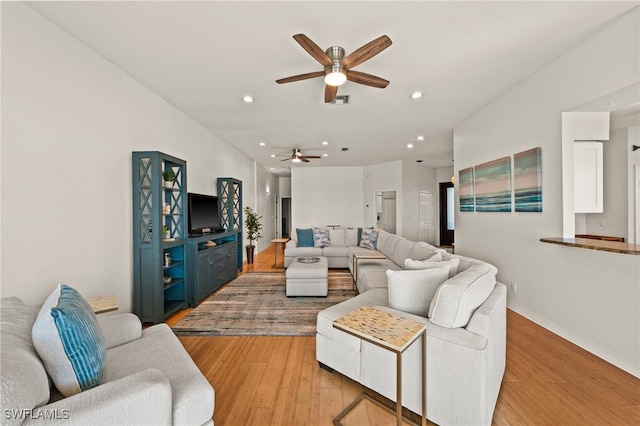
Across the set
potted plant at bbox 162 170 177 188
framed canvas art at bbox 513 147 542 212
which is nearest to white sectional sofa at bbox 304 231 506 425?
framed canvas art at bbox 513 147 542 212

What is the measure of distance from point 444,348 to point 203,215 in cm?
399

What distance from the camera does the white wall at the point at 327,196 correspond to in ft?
28.8

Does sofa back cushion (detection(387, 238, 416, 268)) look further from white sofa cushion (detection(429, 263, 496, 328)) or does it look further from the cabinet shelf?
the cabinet shelf

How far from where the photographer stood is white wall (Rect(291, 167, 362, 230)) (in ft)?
28.8

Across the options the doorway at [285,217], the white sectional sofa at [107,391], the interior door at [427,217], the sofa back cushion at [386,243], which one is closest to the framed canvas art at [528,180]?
the sofa back cushion at [386,243]

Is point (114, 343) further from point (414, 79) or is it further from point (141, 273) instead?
point (414, 79)

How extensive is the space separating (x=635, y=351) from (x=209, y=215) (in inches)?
207

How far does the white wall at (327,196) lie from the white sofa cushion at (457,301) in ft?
23.0

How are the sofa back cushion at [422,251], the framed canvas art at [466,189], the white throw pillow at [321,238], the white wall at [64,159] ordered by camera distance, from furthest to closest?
the white throw pillow at [321,238], the framed canvas art at [466,189], the sofa back cushion at [422,251], the white wall at [64,159]

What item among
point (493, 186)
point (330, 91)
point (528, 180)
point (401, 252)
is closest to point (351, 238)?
point (401, 252)

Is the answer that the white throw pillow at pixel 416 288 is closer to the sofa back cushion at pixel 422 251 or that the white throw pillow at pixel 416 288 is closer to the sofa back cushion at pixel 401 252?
the sofa back cushion at pixel 422 251

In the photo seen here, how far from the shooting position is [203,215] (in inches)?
171

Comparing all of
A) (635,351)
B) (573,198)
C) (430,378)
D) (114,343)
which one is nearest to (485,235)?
(573,198)

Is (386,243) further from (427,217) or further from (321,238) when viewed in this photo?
(427,217)
